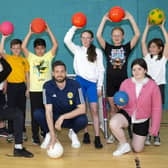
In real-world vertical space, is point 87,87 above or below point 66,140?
above

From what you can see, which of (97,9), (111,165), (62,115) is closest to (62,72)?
(62,115)

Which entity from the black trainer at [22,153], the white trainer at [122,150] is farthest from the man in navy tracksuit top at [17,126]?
the white trainer at [122,150]

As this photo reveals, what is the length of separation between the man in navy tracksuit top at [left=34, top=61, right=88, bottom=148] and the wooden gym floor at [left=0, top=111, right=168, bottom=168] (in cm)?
17

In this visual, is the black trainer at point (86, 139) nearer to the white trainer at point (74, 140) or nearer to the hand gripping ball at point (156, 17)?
the white trainer at point (74, 140)

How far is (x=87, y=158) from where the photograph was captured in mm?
3600

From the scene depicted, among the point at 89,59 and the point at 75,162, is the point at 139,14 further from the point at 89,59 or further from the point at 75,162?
the point at 75,162

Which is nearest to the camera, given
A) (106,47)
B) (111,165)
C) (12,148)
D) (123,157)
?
(111,165)

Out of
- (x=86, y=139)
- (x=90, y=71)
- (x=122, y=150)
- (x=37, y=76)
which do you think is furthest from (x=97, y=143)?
(x=37, y=76)

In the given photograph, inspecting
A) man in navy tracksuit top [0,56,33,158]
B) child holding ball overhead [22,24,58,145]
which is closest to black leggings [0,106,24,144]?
man in navy tracksuit top [0,56,33,158]

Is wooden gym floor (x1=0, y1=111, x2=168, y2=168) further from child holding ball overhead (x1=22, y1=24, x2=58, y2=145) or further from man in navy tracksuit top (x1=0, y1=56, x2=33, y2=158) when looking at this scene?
child holding ball overhead (x1=22, y1=24, x2=58, y2=145)

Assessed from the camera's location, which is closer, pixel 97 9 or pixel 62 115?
pixel 62 115

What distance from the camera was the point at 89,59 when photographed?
409 centimetres

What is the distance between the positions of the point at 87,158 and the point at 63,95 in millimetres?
704

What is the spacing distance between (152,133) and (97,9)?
2410mm
